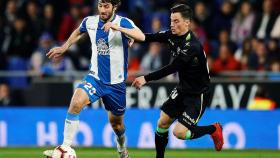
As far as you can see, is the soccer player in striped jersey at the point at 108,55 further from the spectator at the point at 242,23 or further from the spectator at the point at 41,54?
the spectator at the point at 242,23

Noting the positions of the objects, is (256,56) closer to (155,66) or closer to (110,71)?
(155,66)

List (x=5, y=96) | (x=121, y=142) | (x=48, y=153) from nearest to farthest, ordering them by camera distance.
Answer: (x=48, y=153) < (x=121, y=142) < (x=5, y=96)

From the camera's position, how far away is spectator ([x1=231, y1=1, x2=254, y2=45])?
18562 millimetres

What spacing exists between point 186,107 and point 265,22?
7110mm

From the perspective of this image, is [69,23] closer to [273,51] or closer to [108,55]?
[273,51]

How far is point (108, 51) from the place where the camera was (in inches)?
457

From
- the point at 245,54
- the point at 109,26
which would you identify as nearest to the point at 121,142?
the point at 109,26

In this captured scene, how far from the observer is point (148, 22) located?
64.0 ft

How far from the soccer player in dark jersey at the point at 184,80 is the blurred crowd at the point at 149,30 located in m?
5.65

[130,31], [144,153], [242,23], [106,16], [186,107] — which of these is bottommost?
[144,153]

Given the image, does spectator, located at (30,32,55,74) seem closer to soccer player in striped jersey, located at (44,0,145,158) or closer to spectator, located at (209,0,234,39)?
spectator, located at (209,0,234,39)

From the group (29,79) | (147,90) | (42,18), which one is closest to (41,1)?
(42,18)

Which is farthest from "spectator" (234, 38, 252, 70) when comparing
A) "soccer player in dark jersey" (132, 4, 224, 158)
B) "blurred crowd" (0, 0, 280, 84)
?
"soccer player in dark jersey" (132, 4, 224, 158)

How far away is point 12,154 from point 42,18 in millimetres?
7053
